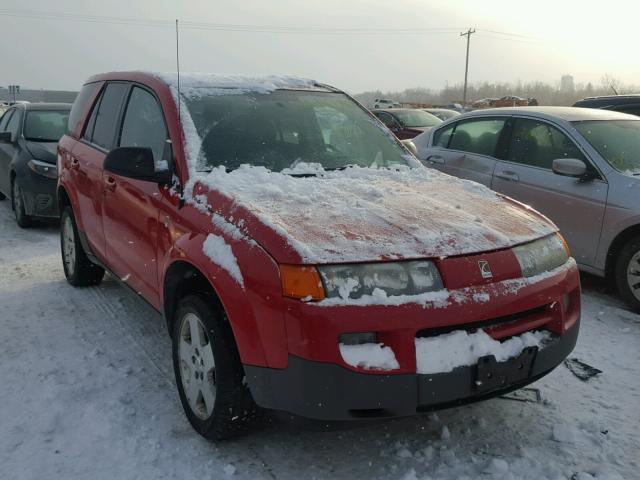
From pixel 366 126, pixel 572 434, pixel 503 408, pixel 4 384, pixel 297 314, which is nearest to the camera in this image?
pixel 297 314

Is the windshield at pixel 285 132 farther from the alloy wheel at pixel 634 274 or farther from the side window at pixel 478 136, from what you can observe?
the side window at pixel 478 136

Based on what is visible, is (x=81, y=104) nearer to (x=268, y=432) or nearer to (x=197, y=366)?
(x=197, y=366)

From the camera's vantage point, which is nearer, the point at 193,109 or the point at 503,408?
the point at 503,408

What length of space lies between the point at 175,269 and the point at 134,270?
80 cm

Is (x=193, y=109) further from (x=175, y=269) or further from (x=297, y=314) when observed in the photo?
(x=297, y=314)

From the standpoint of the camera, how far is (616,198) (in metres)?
4.67

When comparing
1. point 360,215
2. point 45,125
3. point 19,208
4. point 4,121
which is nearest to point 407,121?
point 45,125

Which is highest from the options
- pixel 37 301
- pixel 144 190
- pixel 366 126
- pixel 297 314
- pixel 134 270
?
pixel 366 126

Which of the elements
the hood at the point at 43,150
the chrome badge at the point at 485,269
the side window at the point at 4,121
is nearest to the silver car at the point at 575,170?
the chrome badge at the point at 485,269

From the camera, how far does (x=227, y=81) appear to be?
3.84m

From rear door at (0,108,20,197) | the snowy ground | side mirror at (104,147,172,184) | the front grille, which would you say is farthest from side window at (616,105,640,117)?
rear door at (0,108,20,197)

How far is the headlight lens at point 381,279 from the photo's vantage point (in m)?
2.30

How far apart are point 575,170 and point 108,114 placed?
3.62m

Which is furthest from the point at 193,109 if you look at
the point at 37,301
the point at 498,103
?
the point at 498,103
